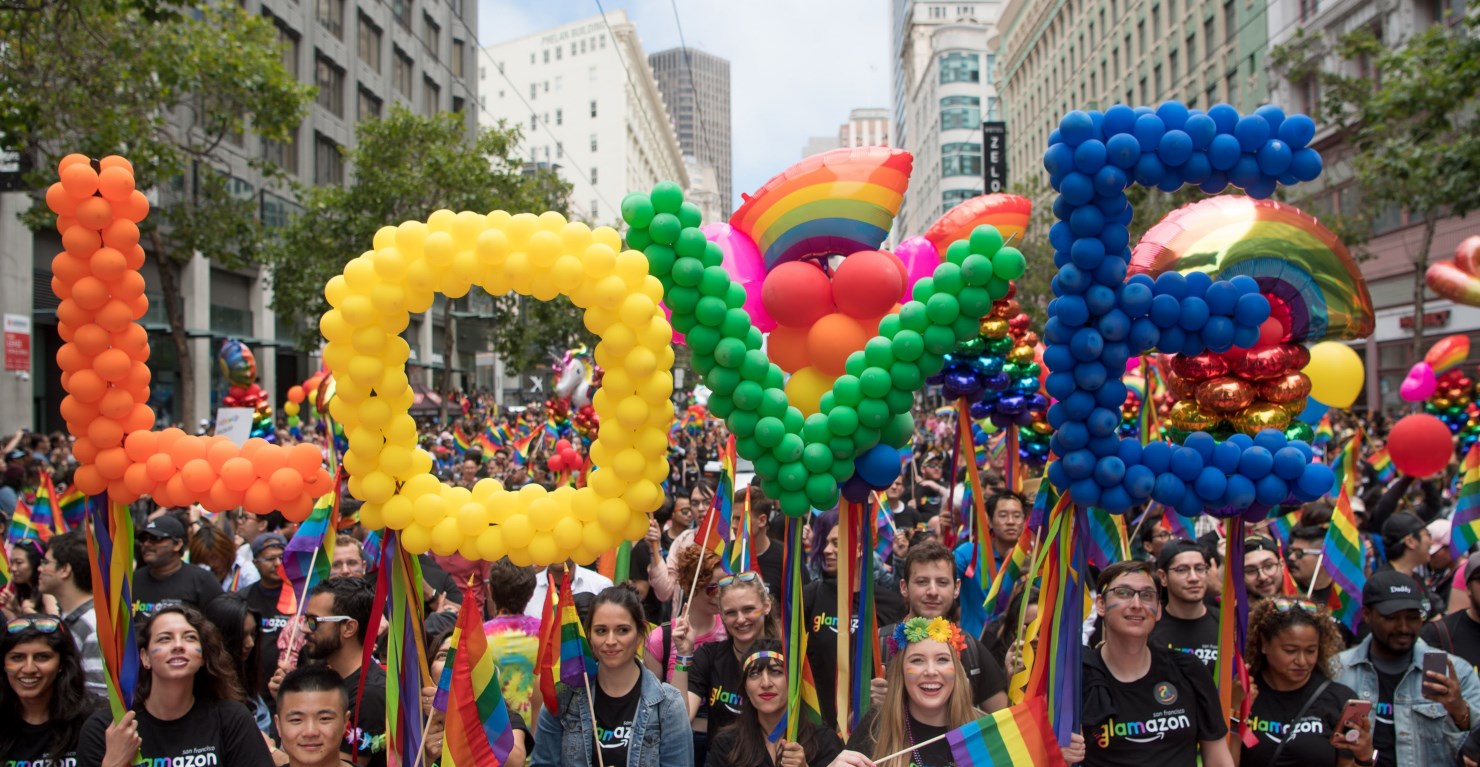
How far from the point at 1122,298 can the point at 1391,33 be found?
81.9 feet

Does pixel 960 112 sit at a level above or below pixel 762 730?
above

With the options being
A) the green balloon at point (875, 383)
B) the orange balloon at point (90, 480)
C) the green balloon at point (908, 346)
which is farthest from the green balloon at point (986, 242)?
the orange balloon at point (90, 480)

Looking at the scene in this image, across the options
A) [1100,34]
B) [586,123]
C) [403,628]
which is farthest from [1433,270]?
[586,123]

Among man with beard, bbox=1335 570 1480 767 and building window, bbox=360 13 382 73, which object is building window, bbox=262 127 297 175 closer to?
building window, bbox=360 13 382 73

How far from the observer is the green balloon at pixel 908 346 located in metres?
4.35

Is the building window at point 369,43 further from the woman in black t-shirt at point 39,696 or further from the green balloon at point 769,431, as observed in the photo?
the green balloon at point 769,431

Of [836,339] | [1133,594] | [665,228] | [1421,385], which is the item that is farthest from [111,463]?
[1421,385]

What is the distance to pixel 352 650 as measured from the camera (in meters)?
4.98

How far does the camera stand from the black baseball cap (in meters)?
4.76

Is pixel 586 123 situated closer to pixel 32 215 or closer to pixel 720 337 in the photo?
pixel 32 215

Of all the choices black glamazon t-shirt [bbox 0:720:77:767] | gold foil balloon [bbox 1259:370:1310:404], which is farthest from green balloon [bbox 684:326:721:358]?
black glamazon t-shirt [bbox 0:720:77:767]

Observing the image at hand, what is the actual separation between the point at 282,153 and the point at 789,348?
28025 millimetres

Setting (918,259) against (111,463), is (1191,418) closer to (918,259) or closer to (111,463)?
(918,259)

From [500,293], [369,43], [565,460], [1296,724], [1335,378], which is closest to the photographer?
[500,293]
